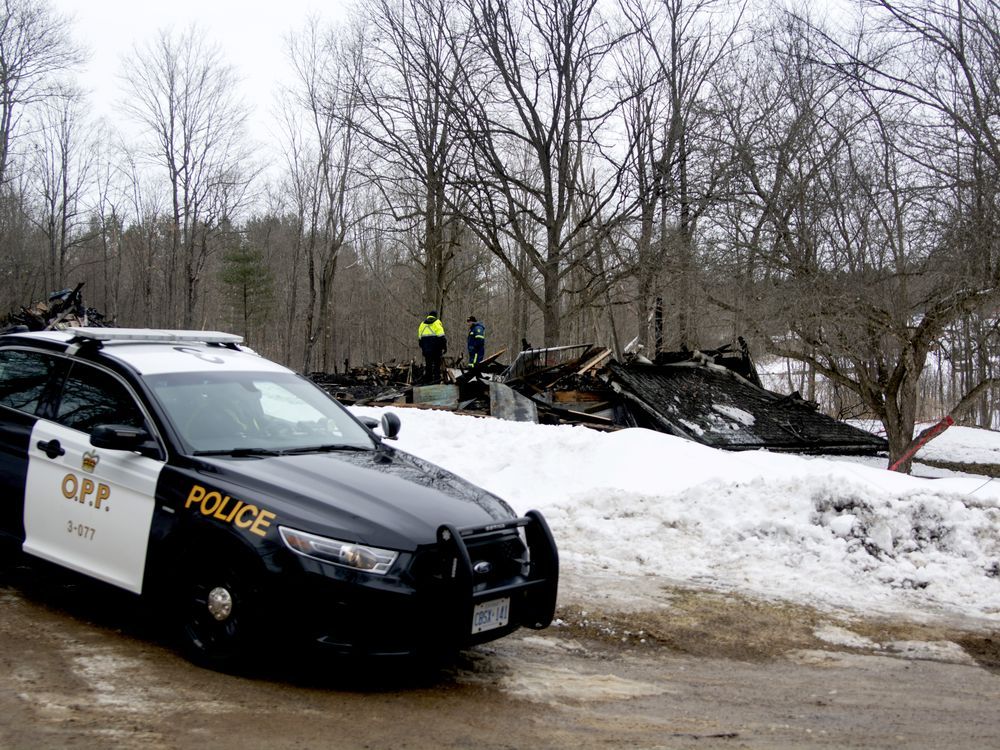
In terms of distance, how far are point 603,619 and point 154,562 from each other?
298cm

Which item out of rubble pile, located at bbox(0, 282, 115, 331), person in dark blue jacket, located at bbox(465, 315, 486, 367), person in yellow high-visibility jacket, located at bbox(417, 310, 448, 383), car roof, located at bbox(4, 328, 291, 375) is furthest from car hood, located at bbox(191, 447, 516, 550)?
rubble pile, located at bbox(0, 282, 115, 331)

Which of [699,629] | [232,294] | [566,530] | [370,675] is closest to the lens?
[370,675]

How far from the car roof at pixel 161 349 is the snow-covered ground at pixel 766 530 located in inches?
118

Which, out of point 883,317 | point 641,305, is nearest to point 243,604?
point 883,317

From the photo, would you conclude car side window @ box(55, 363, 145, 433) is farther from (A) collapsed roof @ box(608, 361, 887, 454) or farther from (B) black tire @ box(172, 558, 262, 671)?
(A) collapsed roof @ box(608, 361, 887, 454)

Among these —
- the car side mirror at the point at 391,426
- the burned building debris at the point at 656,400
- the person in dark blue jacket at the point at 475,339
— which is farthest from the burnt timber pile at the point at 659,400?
the car side mirror at the point at 391,426

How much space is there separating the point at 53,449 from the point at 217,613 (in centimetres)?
170

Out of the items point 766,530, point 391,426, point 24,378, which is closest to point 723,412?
point 766,530

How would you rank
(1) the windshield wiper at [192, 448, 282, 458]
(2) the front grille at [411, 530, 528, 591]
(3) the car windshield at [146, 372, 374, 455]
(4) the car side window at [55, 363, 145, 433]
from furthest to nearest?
(4) the car side window at [55, 363, 145, 433], (3) the car windshield at [146, 372, 374, 455], (1) the windshield wiper at [192, 448, 282, 458], (2) the front grille at [411, 530, 528, 591]

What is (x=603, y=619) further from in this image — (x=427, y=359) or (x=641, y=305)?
(x=641, y=305)

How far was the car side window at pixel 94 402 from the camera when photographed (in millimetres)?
5324

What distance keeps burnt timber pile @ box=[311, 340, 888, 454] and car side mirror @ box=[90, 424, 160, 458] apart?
459 inches

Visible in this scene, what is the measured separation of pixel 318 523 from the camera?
4.36 metres

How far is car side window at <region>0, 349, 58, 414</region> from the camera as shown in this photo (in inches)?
229
